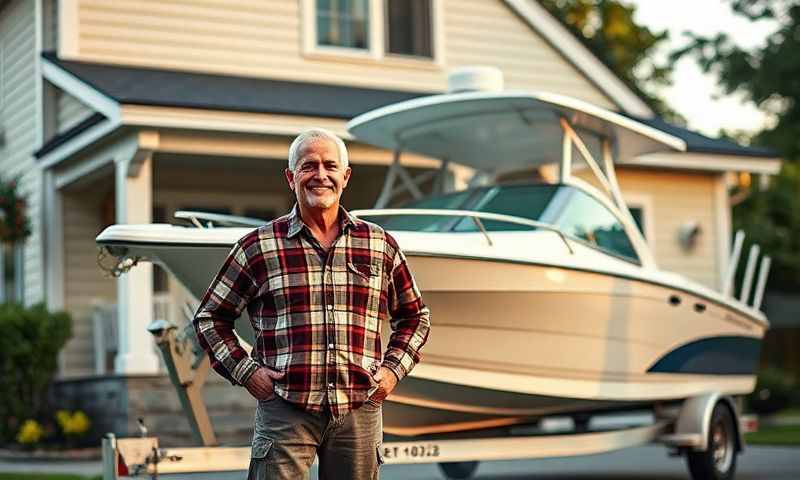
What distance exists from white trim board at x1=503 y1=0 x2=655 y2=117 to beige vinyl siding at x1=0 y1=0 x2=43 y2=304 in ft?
19.4

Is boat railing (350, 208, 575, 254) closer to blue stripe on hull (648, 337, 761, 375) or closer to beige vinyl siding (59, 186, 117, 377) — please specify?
blue stripe on hull (648, 337, 761, 375)

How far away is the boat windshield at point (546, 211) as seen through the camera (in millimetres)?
8703

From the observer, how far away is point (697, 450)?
9.12m

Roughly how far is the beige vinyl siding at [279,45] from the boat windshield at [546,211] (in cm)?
598

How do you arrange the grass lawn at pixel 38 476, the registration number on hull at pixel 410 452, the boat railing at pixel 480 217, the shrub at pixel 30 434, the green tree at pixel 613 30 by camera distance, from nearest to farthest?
the boat railing at pixel 480 217, the registration number on hull at pixel 410 452, the grass lawn at pixel 38 476, the shrub at pixel 30 434, the green tree at pixel 613 30

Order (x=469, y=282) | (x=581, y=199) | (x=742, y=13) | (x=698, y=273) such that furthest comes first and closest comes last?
1. (x=742, y=13)
2. (x=698, y=273)
3. (x=581, y=199)
4. (x=469, y=282)

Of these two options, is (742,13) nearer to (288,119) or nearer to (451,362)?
(288,119)

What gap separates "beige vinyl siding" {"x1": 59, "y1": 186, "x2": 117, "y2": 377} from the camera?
14.4m

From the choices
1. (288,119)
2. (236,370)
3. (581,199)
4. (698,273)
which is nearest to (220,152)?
(288,119)

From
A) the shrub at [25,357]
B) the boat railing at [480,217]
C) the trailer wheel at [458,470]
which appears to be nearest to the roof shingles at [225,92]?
the shrub at [25,357]

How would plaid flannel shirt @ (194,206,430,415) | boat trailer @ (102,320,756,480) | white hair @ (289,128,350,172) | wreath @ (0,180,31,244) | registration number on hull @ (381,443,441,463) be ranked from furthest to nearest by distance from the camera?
wreath @ (0,180,31,244), registration number on hull @ (381,443,441,463), boat trailer @ (102,320,756,480), white hair @ (289,128,350,172), plaid flannel shirt @ (194,206,430,415)

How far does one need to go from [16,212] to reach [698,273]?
8.49 m

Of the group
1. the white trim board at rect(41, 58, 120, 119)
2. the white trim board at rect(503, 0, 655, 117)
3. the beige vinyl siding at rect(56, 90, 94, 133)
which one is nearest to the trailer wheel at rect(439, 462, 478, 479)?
the white trim board at rect(41, 58, 120, 119)

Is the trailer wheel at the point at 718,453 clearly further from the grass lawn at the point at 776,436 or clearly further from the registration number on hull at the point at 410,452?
the grass lawn at the point at 776,436
